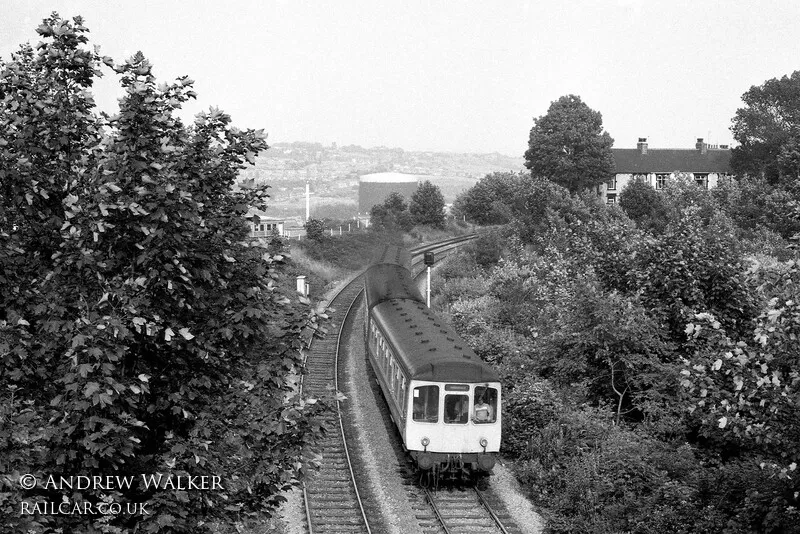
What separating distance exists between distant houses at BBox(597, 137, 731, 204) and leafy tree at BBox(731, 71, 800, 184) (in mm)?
6620

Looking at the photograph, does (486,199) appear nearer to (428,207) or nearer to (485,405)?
(428,207)

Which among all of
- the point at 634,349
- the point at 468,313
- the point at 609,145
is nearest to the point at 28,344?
the point at 634,349

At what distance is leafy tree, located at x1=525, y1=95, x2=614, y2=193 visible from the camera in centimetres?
6812

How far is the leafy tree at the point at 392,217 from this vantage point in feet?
256

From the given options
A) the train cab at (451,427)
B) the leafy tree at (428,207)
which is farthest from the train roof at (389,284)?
the leafy tree at (428,207)

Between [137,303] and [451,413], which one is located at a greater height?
[137,303]

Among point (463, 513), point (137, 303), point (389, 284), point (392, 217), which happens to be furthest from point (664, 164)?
point (137, 303)

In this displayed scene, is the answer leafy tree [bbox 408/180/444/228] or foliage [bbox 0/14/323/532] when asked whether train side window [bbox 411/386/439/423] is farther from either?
leafy tree [bbox 408/180/444/228]

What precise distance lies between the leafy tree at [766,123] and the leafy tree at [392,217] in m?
30.4

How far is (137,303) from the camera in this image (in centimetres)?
906

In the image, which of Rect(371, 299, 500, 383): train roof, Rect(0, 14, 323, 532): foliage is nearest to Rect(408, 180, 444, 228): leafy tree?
Rect(371, 299, 500, 383): train roof

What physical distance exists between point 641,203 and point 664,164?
30.5m

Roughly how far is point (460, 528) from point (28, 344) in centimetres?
1128

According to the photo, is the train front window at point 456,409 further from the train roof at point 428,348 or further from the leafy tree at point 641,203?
the leafy tree at point 641,203
